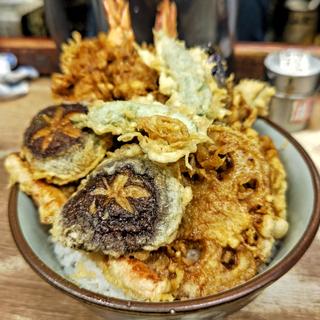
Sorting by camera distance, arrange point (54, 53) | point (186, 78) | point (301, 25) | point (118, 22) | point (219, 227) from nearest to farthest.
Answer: point (219, 227), point (186, 78), point (118, 22), point (54, 53), point (301, 25)

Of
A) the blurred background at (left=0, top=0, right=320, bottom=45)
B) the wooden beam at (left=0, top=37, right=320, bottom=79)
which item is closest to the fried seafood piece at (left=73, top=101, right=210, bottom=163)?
the blurred background at (left=0, top=0, right=320, bottom=45)

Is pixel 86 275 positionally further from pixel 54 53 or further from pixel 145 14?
pixel 54 53

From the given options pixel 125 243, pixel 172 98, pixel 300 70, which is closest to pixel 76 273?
pixel 125 243

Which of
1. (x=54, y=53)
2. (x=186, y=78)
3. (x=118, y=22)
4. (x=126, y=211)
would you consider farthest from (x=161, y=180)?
(x=54, y=53)

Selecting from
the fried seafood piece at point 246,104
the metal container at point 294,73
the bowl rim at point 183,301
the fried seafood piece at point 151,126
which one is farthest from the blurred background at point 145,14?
the bowl rim at point 183,301

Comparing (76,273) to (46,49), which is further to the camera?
(46,49)

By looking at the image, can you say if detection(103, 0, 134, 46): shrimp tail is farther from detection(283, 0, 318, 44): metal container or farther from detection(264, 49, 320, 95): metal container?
detection(283, 0, 318, 44): metal container

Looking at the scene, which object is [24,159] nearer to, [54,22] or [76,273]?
[76,273]
